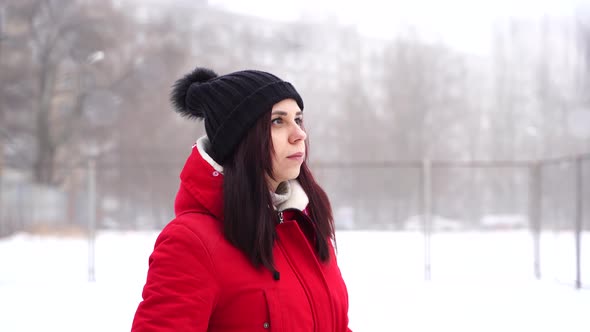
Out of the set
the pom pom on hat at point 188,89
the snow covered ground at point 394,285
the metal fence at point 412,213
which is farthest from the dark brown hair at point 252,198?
the metal fence at point 412,213

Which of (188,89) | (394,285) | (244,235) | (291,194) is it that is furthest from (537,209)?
(244,235)

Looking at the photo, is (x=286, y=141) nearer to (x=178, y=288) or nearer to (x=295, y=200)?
(x=295, y=200)

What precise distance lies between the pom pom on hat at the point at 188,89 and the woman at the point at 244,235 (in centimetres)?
5

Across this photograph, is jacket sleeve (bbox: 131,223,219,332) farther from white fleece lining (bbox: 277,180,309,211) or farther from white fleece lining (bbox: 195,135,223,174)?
white fleece lining (bbox: 277,180,309,211)

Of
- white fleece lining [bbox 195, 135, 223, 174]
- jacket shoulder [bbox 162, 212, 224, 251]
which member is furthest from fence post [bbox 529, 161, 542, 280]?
jacket shoulder [bbox 162, 212, 224, 251]

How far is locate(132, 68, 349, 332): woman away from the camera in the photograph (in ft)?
4.56

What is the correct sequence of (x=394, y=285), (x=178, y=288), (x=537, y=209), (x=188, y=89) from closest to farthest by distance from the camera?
(x=178, y=288), (x=188, y=89), (x=394, y=285), (x=537, y=209)

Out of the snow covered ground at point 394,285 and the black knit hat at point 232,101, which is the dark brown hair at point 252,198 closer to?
the black knit hat at point 232,101

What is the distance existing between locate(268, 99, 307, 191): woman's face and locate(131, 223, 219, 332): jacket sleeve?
30 centimetres

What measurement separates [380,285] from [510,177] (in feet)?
68.8

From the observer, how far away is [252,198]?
151 cm

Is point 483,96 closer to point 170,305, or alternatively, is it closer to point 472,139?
point 472,139

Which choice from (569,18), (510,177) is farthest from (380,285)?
(569,18)

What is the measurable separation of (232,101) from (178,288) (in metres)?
0.49
